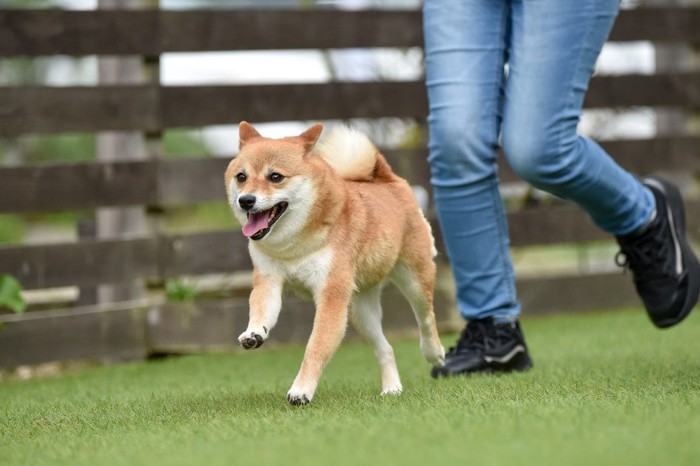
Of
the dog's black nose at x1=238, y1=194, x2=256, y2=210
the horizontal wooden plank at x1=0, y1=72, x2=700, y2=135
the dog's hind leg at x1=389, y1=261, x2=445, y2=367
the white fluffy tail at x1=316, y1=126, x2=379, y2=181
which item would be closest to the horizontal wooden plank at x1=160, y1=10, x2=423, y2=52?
the horizontal wooden plank at x1=0, y1=72, x2=700, y2=135

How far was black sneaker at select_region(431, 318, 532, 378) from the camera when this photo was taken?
3189mm

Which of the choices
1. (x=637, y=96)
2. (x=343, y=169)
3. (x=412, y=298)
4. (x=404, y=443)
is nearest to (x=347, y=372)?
(x=412, y=298)

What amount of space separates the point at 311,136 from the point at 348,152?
28 centimetres

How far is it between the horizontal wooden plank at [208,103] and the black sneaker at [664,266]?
5.28 feet

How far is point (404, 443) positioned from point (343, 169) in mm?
1259

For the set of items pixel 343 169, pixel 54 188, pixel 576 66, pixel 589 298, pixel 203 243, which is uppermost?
pixel 576 66

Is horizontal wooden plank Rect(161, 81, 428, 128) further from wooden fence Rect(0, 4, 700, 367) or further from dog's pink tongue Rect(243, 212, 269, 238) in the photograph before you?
dog's pink tongue Rect(243, 212, 269, 238)

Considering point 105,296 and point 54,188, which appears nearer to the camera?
point 54,188

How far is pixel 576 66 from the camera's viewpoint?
9.61ft

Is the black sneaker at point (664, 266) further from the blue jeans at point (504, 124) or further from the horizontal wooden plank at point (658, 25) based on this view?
the horizontal wooden plank at point (658, 25)

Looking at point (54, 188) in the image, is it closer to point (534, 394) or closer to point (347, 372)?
point (347, 372)

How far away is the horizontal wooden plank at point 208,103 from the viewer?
411cm

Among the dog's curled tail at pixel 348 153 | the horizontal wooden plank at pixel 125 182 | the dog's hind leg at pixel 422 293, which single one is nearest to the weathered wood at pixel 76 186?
the horizontal wooden plank at pixel 125 182

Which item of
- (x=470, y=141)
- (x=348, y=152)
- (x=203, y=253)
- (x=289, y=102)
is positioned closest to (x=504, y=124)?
(x=470, y=141)
